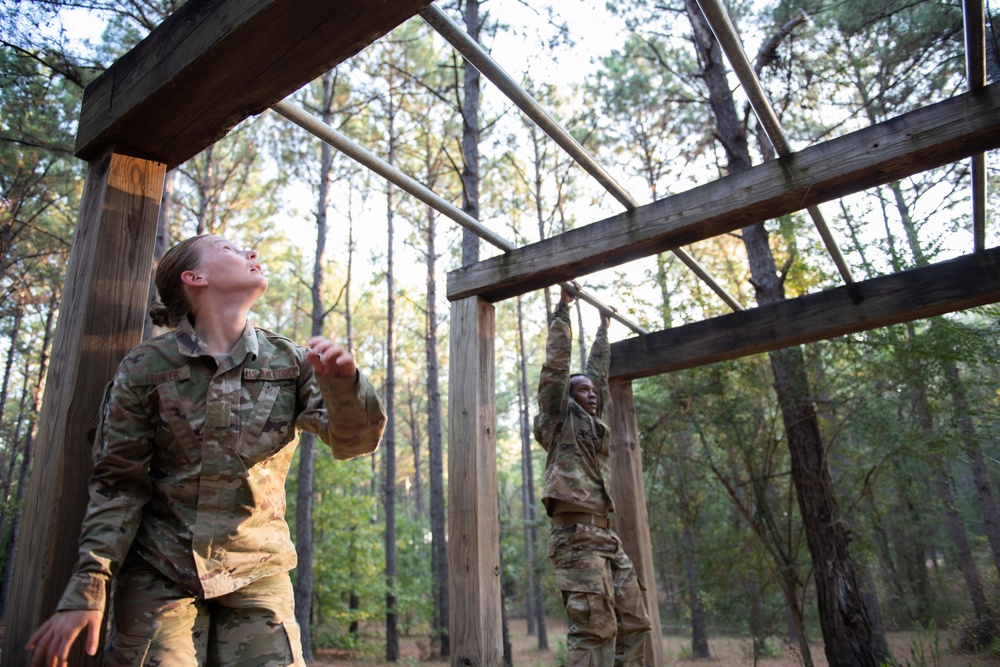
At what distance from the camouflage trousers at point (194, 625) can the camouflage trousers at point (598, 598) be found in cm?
238

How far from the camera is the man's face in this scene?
4.07m

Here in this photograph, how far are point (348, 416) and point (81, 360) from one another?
0.76 meters

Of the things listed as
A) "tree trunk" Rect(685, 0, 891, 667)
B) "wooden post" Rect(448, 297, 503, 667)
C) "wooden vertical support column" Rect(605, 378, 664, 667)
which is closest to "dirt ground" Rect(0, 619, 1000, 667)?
"tree trunk" Rect(685, 0, 891, 667)

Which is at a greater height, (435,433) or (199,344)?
(435,433)

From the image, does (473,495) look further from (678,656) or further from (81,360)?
(678,656)

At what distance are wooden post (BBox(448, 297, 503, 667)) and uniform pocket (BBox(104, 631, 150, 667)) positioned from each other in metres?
1.36

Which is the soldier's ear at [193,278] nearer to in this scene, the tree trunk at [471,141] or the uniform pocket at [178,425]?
the uniform pocket at [178,425]

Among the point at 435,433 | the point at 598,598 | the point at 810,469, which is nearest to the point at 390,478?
the point at 435,433

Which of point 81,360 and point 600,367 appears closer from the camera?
point 81,360

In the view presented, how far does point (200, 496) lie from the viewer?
1.42 m

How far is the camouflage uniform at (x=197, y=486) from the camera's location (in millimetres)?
1338

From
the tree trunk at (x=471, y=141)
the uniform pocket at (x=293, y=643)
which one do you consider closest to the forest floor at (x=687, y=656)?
the tree trunk at (x=471, y=141)

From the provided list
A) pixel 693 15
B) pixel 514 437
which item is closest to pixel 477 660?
pixel 693 15

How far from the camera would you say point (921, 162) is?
92.0 inches
